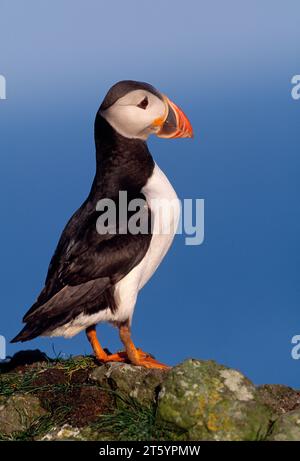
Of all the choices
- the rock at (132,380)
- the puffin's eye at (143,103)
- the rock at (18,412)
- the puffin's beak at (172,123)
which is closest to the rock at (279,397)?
the rock at (132,380)

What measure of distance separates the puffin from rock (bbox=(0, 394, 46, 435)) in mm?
501

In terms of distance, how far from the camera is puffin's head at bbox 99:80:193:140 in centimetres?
766

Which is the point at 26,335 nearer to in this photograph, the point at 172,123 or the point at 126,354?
the point at 126,354

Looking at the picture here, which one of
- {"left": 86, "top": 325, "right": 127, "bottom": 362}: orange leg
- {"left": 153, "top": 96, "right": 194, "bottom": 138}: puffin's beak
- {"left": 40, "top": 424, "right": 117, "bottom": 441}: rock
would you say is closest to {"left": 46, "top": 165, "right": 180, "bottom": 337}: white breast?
{"left": 153, "top": 96, "right": 194, "bottom": 138}: puffin's beak

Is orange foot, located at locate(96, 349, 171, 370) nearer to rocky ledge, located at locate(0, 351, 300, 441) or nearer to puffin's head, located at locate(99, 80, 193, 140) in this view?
rocky ledge, located at locate(0, 351, 300, 441)

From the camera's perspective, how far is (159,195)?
7.68m

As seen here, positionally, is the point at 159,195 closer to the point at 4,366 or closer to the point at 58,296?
the point at 58,296

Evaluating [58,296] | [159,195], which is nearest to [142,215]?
[159,195]

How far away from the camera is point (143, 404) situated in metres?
6.84

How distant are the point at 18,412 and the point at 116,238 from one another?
1572 millimetres

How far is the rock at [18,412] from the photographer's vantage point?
7109mm

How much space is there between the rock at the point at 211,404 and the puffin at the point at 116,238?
1007mm

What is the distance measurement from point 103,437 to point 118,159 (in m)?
2.37

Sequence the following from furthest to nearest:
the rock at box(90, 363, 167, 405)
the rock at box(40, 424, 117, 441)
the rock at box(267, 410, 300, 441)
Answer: the rock at box(90, 363, 167, 405) → the rock at box(40, 424, 117, 441) → the rock at box(267, 410, 300, 441)
